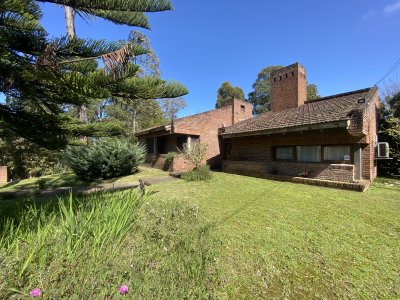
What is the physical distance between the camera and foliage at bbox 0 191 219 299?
2373 millimetres

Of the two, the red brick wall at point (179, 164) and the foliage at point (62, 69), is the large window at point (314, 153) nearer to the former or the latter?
the red brick wall at point (179, 164)

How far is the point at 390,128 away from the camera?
11.5 metres

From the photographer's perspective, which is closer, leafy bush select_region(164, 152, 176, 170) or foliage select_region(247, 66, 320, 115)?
leafy bush select_region(164, 152, 176, 170)

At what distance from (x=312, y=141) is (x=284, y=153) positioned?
1833 millimetres

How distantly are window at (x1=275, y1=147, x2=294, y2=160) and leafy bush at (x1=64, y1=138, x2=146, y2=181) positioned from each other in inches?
364

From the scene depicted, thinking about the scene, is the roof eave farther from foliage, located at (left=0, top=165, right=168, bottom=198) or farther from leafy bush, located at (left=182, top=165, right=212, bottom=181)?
foliage, located at (left=0, top=165, right=168, bottom=198)

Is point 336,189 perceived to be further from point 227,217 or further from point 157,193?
point 157,193

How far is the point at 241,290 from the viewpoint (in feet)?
8.93

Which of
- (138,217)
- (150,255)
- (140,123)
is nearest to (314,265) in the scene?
(150,255)

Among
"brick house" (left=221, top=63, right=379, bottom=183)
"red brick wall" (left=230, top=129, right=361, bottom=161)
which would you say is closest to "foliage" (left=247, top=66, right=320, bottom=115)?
"brick house" (left=221, top=63, right=379, bottom=183)

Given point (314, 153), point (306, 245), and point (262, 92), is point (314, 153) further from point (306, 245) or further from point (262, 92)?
point (262, 92)

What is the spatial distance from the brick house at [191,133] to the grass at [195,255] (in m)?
10.1

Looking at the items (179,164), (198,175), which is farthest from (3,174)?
(198,175)

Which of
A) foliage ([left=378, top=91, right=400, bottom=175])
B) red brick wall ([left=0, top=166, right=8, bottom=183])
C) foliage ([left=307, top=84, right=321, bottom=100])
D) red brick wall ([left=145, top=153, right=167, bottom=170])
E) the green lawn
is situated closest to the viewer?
the green lawn
